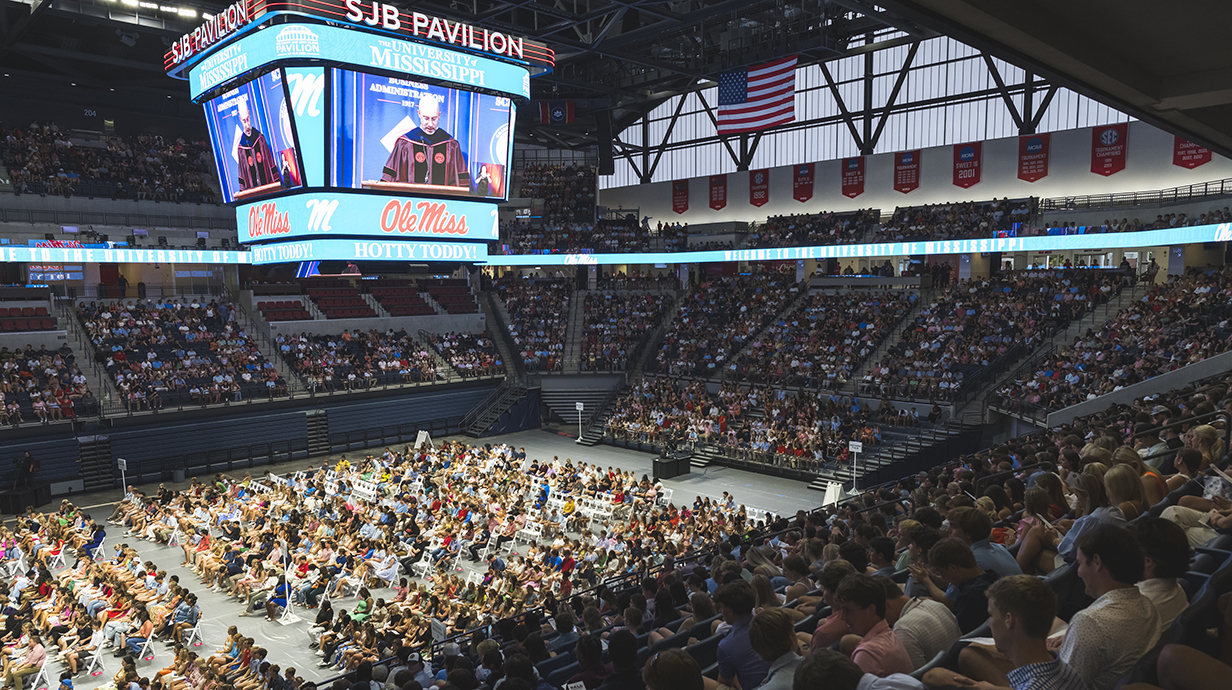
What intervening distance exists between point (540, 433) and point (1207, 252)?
29.3 m

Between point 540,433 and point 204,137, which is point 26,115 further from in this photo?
point 540,433

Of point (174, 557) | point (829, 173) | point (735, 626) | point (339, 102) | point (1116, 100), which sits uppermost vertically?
point (829, 173)

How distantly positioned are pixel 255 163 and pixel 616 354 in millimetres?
21016

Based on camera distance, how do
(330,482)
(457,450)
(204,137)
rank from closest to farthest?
(330,482) → (457,450) → (204,137)

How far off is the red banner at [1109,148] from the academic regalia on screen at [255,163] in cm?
3429

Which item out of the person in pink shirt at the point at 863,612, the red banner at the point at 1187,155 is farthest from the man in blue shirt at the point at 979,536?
the red banner at the point at 1187,155

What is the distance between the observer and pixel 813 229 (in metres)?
41.3

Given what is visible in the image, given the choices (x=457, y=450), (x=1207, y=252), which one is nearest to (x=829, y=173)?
(x=1207, y=252)

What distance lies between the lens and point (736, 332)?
1453 inches

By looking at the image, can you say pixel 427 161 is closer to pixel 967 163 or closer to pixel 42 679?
pixel 42 679

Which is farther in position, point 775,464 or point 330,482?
point 775,464

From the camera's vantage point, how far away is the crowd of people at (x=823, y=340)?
31.1 m

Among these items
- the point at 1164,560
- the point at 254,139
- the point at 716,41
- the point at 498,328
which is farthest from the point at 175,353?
the point at 1164,560

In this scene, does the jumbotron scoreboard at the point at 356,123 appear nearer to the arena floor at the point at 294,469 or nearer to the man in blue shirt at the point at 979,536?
the arena floor at the point at 294,469
